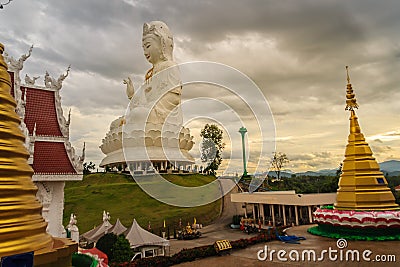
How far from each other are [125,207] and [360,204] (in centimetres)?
1654

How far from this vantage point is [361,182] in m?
16.2

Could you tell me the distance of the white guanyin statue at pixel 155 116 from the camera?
33281mm

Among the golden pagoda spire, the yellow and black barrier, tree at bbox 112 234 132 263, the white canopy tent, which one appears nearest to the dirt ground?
the yellow and black barrier

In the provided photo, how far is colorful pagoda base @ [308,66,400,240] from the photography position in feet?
49.5

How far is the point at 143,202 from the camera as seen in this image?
2648cm

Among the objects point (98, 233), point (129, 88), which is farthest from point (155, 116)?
point (98, 233)

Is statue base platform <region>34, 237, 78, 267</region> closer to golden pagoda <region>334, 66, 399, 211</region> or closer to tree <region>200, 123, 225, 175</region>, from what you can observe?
golden pagoda <region>334, 66, 399, 211</region>

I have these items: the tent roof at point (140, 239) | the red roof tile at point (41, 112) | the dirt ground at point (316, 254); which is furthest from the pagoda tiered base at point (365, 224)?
the red roof tile at point (41, 112)

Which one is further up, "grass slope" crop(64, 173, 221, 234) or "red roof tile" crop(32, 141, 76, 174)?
"red roof tile" crop(32, 141, 76, 174)

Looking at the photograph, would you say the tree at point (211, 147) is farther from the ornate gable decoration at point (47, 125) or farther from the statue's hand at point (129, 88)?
the ornate gable decoration at point (47, 125)

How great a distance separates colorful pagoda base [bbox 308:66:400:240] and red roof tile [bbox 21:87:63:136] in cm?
1314

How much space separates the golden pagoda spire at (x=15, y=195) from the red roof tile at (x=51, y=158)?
7.18m

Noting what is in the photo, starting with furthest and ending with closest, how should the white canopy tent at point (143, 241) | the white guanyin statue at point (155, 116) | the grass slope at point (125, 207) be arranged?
the white guanyin statue at point (155, 116) < the grass slope at point (125, 207) < the white canopy tent at point (143, 241)

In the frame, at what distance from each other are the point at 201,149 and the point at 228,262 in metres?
24.6
